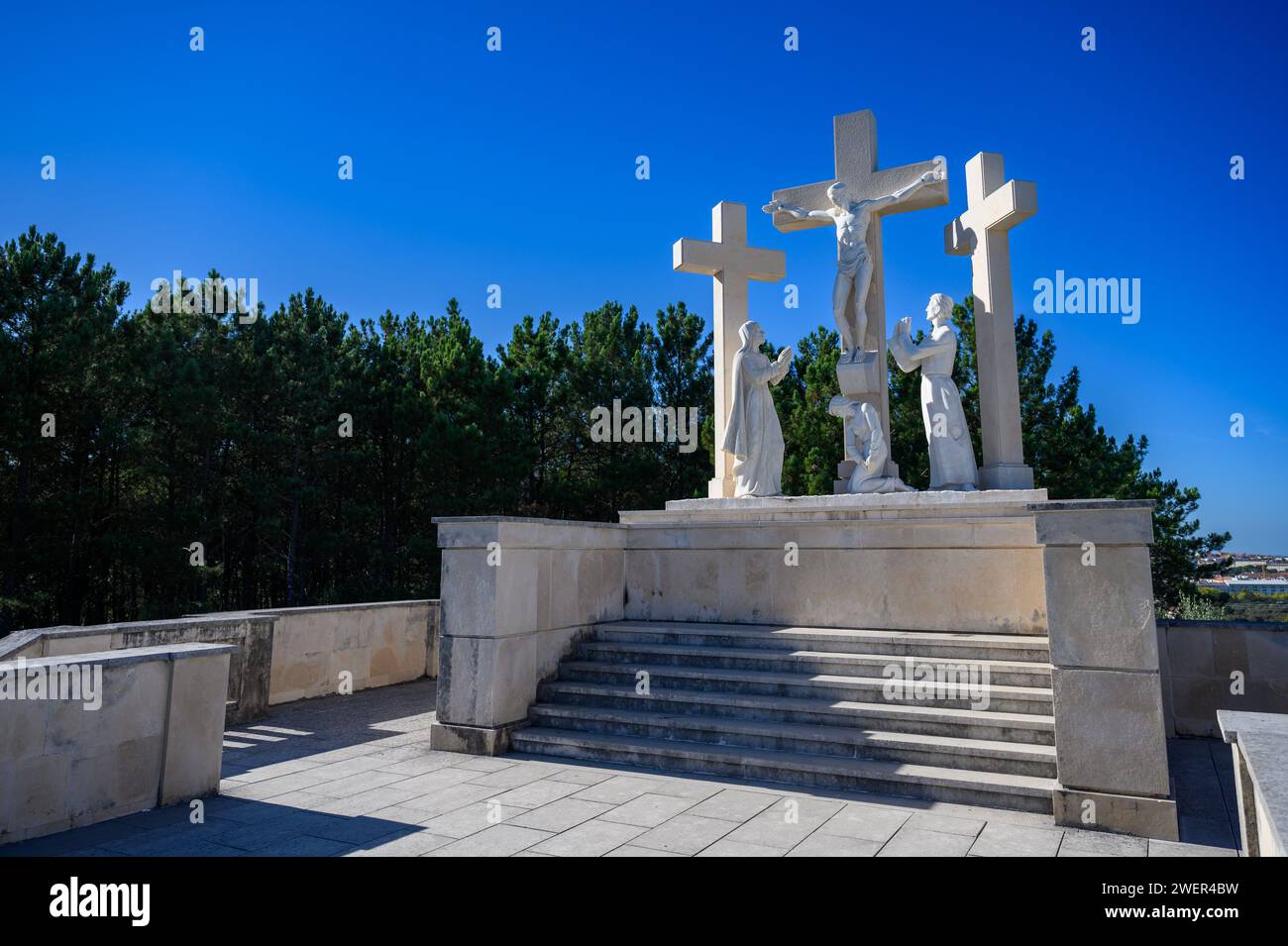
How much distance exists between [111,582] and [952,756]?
23.0m

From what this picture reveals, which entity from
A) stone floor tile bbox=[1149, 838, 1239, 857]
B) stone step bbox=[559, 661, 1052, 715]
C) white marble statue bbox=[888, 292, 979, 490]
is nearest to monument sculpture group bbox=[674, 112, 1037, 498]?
white marble statue bbox=[888, 292, 979, 490]

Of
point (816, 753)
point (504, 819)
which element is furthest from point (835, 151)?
point (504, 819)

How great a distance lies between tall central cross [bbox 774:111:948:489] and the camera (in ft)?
32.2

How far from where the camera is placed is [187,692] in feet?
17.3

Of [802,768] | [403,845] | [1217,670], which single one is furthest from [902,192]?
[403,845]

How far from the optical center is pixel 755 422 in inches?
377

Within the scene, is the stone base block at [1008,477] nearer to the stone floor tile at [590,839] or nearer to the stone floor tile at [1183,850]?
the stone floor tile at [1183,850]

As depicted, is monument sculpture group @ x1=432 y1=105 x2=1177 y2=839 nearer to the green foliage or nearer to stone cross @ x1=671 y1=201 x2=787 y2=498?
stone cross @ x1=671 y1=201 x2=787 y2=498

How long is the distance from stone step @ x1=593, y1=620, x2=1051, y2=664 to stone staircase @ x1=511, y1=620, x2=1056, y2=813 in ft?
0.04

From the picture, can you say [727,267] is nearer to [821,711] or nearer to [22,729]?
[821,711]

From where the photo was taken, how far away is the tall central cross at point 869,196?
9.81 meters

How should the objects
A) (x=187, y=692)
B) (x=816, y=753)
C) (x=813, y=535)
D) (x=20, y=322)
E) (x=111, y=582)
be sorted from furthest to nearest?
(x=111, y=582)
(x=20, y=322)
(x=813, y=535)
(x=816, y=753)
(x=187, y=692)

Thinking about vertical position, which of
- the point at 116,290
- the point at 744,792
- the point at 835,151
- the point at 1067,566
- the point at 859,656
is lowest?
the point at 744,792
